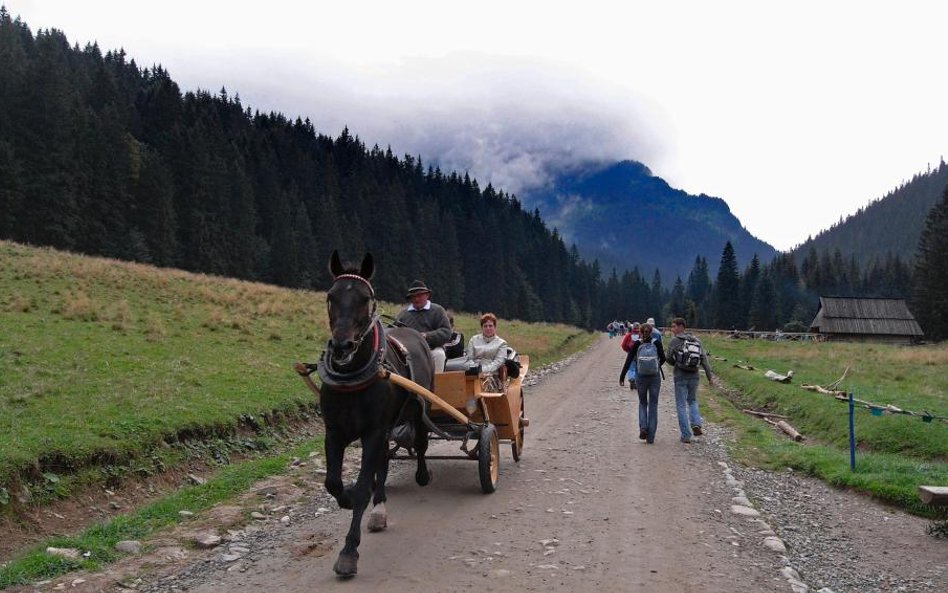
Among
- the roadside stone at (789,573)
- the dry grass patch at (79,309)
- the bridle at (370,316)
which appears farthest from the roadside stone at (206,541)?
the dry grass patch at (79,309)

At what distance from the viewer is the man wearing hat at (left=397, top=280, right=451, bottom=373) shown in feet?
31.4

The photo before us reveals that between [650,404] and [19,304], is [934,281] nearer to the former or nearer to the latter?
[650,404]

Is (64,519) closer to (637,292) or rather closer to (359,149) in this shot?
(359,149)

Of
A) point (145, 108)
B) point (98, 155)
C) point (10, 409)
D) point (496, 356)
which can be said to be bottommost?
point (10, 409)

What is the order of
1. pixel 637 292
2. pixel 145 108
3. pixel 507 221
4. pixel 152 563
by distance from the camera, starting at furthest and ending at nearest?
pixel 637 292 → pixel 507 221 → pixel 145 108 → pixel 152 563

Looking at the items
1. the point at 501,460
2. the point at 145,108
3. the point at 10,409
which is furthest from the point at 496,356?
the point at 145,108

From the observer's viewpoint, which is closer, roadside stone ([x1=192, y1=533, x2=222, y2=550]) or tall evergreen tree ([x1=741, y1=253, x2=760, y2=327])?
roadside stone ([x1=192, y1=533, x2=222, y2=550])

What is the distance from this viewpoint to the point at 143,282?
26844 millimetres

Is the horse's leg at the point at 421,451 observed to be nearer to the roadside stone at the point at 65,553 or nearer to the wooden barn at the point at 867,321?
the roadside stone at the point at 65,553

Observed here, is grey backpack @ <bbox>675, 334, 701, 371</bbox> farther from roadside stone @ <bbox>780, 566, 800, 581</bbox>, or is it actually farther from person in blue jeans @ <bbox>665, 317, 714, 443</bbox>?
roadside stone @ <bbox>780, 566, 800, 581</bbox>

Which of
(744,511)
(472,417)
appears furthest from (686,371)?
(472,417)

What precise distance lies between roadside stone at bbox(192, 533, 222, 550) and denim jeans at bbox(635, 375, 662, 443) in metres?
8.45

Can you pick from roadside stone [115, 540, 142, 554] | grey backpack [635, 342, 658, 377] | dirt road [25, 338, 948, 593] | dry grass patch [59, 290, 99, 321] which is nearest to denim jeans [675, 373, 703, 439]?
grey backpack [635, 342, 658, 377]

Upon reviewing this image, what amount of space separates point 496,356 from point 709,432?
6527 millimetres
